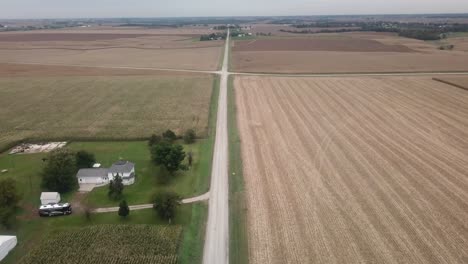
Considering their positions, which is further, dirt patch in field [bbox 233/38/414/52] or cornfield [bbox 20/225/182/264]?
dirt patch in field [bbox 233/38/414/52]

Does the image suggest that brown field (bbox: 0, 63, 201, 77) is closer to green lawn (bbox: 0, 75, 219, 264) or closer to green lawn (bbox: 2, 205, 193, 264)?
green lawn (bbox: 0, 75, 219, 264)

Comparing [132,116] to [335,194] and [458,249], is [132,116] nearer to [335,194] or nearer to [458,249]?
[335,194]

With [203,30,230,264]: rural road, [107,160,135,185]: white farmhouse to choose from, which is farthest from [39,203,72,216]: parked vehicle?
[203,30,230,264]: rural road

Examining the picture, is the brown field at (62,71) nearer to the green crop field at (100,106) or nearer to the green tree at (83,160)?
the green crop field at (100,106)

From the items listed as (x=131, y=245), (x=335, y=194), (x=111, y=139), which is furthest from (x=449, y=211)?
(x=111, y=139)

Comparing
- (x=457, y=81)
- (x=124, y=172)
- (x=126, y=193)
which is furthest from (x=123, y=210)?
(x=457, y=81)

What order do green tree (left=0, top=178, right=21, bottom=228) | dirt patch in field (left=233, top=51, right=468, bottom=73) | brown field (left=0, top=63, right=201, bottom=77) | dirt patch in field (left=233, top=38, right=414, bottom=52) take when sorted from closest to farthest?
green tree (left=0, top=178, right=21, bottom=228)
brown field (left=0, top=63, right=201, bottom=77)
dirt patch in field (left=233, top=51, right=468, bottom=73)
dirt patch in field (left=233, top=38, right=414, bottom=52)

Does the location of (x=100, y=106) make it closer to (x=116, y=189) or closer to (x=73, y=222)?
(x=116, y=189)
